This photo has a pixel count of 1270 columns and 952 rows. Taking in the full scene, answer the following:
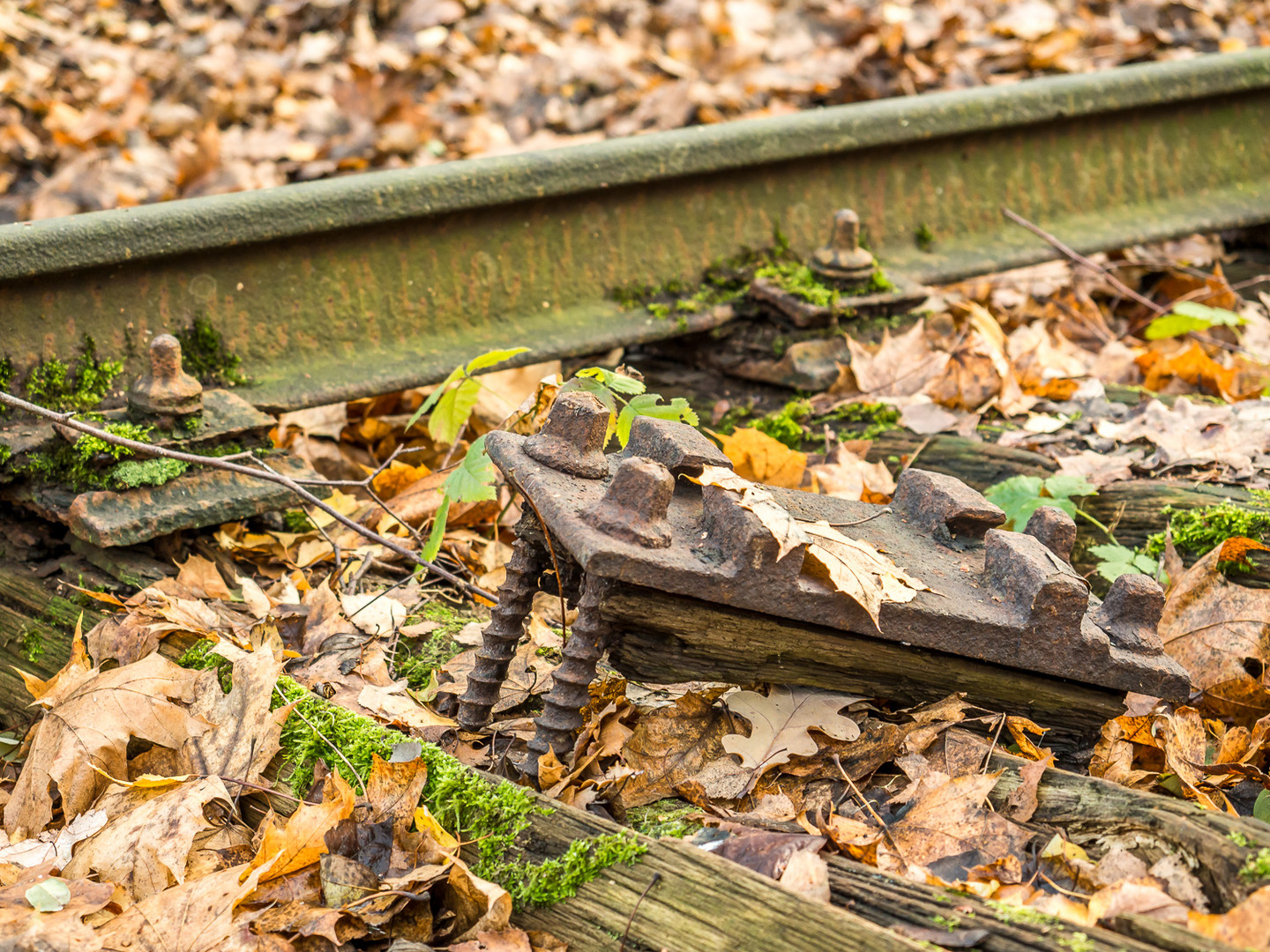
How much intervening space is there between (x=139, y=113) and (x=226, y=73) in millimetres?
546

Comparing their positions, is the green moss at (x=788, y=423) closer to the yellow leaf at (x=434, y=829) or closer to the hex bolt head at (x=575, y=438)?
the hex bolt head at (x=575, y=438)

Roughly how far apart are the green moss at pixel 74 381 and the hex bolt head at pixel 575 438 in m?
1.45

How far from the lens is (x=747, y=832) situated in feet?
6.46

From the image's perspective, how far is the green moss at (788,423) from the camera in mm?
3510

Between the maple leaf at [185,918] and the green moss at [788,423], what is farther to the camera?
the green moss at [788,423]

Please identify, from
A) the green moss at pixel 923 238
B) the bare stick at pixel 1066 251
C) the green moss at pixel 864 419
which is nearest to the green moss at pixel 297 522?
the green moss at pixel 864 419

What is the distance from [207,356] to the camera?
3.24 m

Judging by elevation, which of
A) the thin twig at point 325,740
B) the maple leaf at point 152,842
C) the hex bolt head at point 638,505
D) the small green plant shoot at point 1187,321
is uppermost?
the hex bolt head at point 638,505

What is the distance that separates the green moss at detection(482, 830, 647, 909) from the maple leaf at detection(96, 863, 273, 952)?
0.46 metres

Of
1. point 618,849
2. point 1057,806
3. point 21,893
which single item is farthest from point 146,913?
point 1057,806

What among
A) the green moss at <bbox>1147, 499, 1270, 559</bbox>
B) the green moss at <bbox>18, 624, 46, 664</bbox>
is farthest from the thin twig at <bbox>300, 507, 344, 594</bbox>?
the green moss at <bbox>1147, 499, 1270, 559</bbox>

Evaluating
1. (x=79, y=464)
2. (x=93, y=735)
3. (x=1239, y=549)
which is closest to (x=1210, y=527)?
(x=1239, y=549)

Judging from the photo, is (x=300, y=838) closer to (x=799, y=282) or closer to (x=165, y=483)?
(x=165, y=483)

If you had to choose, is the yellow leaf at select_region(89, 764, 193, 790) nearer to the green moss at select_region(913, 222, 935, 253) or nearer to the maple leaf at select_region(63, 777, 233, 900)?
the maple leaf at select_region(63, 777, 233, 900)
